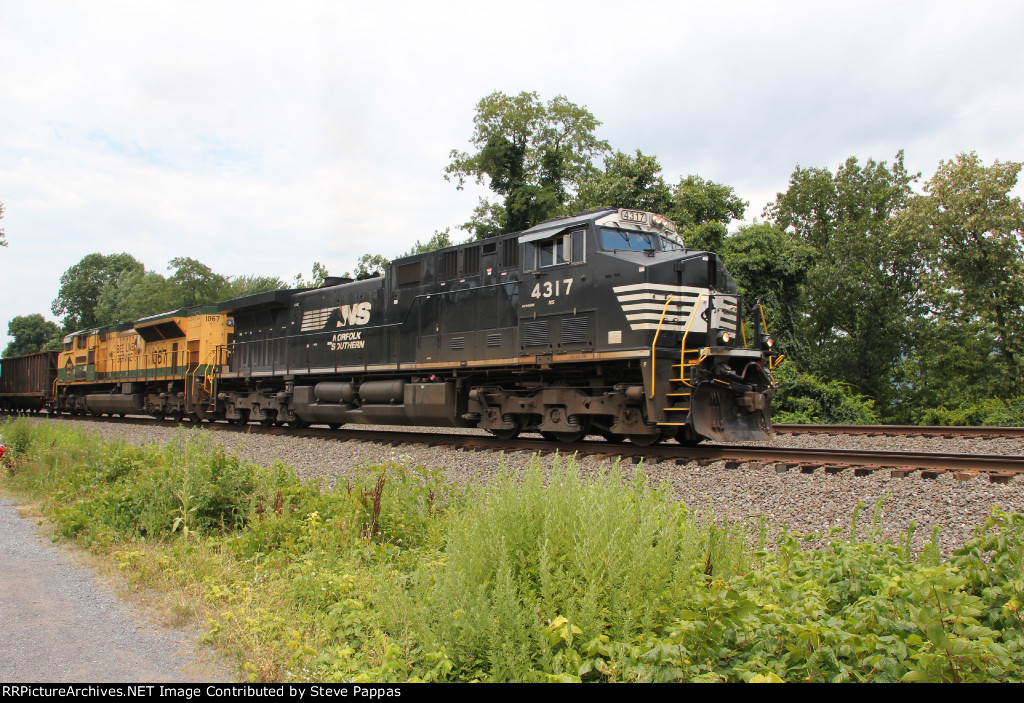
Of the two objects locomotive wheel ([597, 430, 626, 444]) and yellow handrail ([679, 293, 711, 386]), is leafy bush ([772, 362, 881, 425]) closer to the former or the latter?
locomotive wheel ([597, 430, 626, 444])

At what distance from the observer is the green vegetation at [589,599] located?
2816mm

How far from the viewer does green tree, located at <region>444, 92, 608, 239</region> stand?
1567 inches

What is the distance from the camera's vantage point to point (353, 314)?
51.3 ft

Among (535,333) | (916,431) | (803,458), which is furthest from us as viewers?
(916,431)

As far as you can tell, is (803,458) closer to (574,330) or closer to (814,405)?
(574,330)

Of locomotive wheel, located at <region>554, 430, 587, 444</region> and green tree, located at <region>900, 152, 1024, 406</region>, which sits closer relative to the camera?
locomotive wheel, located at <region>554, 430, 587, 444</region>

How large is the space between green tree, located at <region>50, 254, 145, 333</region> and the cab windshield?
85720 millimetres

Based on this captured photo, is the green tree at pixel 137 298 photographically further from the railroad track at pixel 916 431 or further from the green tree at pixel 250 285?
the railroad track at pixel 916 431

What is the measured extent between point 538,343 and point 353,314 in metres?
6.25

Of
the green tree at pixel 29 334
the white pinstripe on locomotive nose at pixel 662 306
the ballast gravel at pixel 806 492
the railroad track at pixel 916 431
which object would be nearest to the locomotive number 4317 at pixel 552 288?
the white pinstripe on locomotive nose at pixel 662 306

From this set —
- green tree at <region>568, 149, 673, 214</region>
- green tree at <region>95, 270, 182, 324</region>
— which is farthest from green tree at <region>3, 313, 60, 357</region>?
green tree at <region>568, 149, 673, 214</region>

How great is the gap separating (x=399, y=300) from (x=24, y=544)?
28.5 feet

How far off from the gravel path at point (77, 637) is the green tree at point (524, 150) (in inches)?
1371

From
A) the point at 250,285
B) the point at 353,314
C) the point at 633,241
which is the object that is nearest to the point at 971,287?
the point at 633,241
